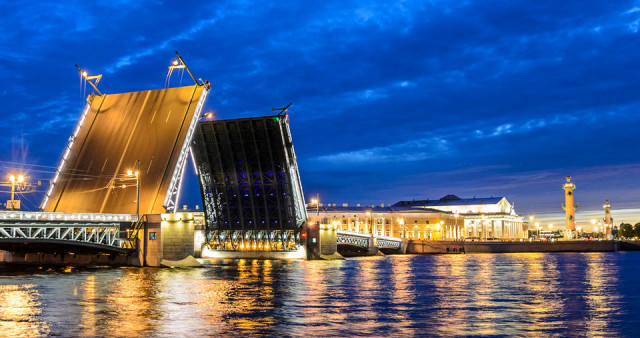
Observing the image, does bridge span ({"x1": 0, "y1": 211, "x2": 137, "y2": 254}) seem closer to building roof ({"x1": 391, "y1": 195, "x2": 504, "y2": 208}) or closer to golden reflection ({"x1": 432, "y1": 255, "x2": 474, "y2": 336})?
golden reflection ({"x1": 432, "y1": 255, "x2": 474, "y2": 336})

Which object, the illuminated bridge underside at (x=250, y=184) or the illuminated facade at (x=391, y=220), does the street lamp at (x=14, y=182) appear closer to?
the illuminated bridge underside at (x=250, y=184)

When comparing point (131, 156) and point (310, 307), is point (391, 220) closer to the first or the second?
point (131, 156)

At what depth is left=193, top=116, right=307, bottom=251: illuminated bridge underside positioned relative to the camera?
6512 centimetres

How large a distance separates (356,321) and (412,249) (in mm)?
90668

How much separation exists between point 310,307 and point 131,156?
33495mm

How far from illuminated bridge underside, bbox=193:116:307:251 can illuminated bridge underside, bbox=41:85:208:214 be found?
8.06 metres

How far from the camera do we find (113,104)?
198 feet

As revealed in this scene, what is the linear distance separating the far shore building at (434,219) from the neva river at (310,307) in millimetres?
72541

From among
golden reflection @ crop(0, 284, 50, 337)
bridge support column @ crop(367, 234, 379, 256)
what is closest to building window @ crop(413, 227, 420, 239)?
bridge support column @ crop(367, 234, 379, 256)

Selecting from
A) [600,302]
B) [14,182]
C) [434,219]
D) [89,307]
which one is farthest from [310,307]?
[434,219]

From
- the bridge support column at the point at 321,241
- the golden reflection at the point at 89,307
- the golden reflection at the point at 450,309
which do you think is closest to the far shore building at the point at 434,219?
the bridge support column at the point at 321,241

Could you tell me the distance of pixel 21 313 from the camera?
79.0 feet

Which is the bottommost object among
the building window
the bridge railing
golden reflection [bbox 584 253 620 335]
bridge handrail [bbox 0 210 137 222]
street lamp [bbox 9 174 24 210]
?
golden reflection [bbox 584 253 620 335]

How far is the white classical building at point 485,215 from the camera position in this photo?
162750 millimetres
